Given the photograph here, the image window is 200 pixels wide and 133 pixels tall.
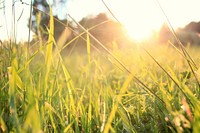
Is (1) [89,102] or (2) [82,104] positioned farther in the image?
(2) [82,104]

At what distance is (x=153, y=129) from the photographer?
885 millimetres

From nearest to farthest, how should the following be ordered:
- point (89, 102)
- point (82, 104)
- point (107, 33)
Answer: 1. point (89, 102)
2. point (82, 104)
3. point (107, 33)

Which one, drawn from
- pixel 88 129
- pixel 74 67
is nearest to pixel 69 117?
pixel 88 129

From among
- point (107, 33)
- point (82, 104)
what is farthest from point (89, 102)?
Result: point (107, 33)

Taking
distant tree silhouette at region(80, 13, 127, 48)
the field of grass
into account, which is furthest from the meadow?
distant tree silhouette at region(80, 13, 127, 48)

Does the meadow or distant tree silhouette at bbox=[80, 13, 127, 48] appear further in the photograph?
distant tree silhouette at bbox=[80, 13, 127, 48]

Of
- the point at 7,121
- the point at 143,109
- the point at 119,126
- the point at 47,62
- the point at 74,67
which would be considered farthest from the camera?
the point at 74,67

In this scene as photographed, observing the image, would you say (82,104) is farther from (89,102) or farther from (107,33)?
(107,33)

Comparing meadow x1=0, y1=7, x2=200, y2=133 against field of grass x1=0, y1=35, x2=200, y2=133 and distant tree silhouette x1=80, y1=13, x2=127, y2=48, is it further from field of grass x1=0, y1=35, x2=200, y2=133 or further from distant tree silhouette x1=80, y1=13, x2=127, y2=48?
distant tree silhouette x1=80, y1=13, x2=127, y2=48

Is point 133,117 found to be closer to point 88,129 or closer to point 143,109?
point 143,109

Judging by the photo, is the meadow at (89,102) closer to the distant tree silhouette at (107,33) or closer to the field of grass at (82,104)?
the field of grass at (82,104)

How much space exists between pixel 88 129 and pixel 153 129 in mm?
209

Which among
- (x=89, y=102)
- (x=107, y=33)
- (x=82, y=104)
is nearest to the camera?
(x=89, y=102)

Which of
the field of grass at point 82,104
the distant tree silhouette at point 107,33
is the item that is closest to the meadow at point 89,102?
the field of grass at point 82,104
